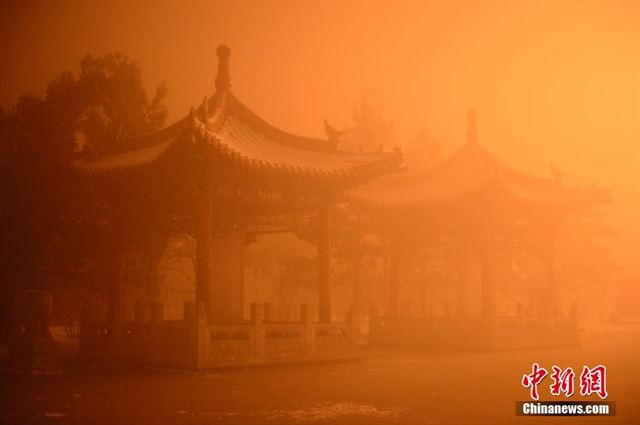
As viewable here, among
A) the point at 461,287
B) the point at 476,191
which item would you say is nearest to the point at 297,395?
the point at 476,191

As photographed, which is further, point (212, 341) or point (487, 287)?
point (487, 287)

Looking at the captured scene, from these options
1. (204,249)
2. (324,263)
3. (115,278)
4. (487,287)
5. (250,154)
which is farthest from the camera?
(487,287)

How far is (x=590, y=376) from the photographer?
1357 cm

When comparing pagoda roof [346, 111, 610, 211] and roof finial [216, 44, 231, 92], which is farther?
pagoda roof [346, 111, 610, 211]

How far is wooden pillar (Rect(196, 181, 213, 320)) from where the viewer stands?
51.5 ft

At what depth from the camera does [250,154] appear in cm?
1716

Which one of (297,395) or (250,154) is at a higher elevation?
(250,154)

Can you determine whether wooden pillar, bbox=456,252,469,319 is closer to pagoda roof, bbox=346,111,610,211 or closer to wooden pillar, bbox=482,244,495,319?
pagoda roof, bbox=346,111,610,211

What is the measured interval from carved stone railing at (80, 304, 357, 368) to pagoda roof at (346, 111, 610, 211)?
261 inches

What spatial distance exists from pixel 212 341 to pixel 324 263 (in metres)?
4.21

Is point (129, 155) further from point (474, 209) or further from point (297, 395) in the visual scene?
point (474, 209)

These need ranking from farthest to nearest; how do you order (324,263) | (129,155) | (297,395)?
(129,155) < (324,263) < (297,395)

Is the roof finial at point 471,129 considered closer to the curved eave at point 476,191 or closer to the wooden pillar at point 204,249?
the curved eave at point 476,191

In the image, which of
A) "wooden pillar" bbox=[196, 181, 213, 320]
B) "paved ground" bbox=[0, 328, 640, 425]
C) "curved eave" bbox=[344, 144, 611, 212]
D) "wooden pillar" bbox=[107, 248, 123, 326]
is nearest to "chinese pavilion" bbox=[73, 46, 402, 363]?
"wooden pillar" bbox=[196, 181, 213, 320]
